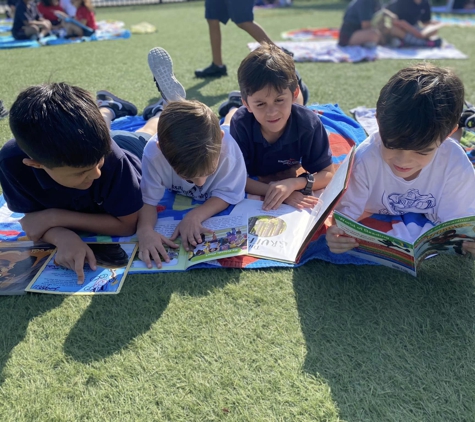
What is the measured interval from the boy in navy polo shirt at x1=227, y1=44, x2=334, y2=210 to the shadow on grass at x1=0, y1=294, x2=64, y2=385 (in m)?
1.18

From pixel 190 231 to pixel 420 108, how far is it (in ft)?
3.82

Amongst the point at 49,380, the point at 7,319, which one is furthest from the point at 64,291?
the point at 49,380

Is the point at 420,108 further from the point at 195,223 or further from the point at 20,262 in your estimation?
the point at 20,262

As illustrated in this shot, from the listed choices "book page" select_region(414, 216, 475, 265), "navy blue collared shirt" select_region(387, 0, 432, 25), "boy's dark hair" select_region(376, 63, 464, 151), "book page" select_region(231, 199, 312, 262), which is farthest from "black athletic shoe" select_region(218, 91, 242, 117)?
"navy blue collared shirt" select_region(387, 0, 432, 25)

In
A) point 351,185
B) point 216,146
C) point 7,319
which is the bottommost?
point 7,319

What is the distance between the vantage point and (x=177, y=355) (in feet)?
4.88

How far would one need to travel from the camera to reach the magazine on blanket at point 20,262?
5.89 feet

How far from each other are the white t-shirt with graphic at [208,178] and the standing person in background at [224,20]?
2.23 metres

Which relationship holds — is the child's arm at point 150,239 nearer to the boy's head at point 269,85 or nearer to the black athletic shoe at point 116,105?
the boy's head at point 269,85

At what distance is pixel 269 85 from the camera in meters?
2.15

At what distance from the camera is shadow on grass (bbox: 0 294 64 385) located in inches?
60.9

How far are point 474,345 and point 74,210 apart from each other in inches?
73.0

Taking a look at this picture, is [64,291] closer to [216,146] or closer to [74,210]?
[74,210]

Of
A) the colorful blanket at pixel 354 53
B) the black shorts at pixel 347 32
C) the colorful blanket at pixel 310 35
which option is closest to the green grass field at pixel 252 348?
the colorful blanket at pixel 354 53
